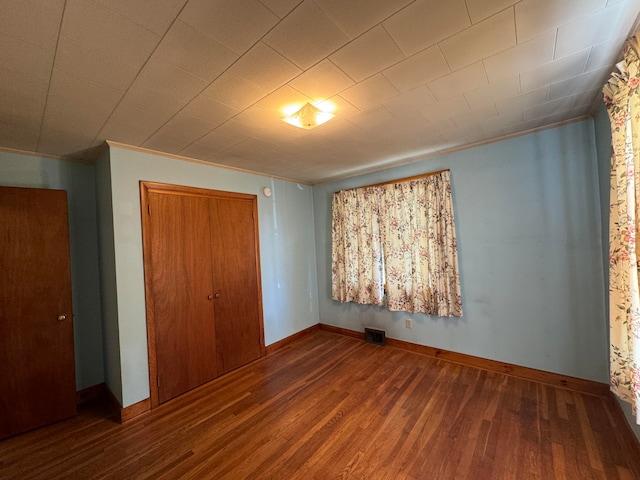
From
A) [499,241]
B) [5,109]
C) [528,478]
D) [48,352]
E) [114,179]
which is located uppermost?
[5,109]

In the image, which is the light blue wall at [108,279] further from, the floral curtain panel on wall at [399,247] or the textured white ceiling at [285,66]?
the floral curtain panel on wall at [399,247]

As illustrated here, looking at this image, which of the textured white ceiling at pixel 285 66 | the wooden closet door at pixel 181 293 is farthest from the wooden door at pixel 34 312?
the wooden closet door at pixel 181 293

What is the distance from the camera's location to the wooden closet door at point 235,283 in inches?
109

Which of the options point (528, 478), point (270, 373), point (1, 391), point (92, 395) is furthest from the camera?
point (270, 373)

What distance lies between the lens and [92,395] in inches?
96.0

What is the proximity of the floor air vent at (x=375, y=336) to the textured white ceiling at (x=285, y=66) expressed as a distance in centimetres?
254

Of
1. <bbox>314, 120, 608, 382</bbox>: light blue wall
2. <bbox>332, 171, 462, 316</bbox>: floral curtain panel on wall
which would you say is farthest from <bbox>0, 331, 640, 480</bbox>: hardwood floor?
<bbox>332, 171, 462, 316</bbox>: floral curtain panel on wall

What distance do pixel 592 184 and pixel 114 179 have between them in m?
4.09

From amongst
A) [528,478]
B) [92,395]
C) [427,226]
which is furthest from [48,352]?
[427,226]

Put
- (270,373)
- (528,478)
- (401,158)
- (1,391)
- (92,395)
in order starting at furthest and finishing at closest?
1. (401,158)
2. (270,373)
3. (92,395)
4. (1,391)
5. (528,478)

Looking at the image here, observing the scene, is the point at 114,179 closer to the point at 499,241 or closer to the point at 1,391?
the point at 1,391

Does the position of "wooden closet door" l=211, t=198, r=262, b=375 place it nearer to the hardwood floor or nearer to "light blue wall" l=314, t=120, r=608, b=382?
the hardwood floor

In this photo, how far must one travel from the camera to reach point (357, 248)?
11.6 feet

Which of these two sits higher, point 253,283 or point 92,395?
point 253,283
